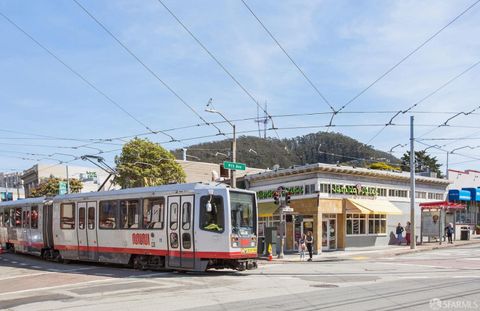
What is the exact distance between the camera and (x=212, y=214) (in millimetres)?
19625

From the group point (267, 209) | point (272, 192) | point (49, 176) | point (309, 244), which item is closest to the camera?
point (309, 244)

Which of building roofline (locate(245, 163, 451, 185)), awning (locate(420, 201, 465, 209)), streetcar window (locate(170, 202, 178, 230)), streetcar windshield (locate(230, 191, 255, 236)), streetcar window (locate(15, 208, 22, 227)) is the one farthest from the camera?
awning (locate(420, 201, 465, 209))

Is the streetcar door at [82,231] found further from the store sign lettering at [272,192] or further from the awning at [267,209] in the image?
the awning at [267,209]

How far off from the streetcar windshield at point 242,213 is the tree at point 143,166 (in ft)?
127

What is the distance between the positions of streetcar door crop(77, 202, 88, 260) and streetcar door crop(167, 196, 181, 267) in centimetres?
628

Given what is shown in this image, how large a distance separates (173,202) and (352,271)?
7.56 m

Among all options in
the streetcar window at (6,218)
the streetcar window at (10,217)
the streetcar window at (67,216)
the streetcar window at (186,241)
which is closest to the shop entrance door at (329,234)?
the streetcar window at (67,216)

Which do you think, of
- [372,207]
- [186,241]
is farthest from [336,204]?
[186,241]

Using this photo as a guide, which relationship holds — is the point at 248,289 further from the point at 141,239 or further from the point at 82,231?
the point at 82,231

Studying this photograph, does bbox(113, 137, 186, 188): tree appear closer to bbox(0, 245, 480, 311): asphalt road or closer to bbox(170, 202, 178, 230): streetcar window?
bbox(0, 245, 480, 311): asphalt road

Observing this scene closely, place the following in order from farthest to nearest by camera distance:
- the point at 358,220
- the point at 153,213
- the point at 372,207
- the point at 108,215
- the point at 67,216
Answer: the point at 358,220
the point at 372,207
the point at 67,216
the point at 108,215
the point at 153,213

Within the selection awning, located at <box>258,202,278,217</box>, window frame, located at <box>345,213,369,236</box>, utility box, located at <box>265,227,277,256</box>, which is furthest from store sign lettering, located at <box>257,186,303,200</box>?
utility box, located at <box>265,227,277,256</box>

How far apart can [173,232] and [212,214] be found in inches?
71.9

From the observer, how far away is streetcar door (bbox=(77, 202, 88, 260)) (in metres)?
25.0
